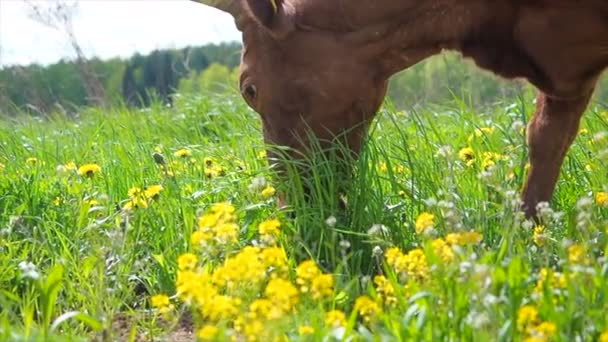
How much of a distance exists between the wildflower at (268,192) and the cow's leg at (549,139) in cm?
140

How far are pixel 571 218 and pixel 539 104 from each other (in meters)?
1.32

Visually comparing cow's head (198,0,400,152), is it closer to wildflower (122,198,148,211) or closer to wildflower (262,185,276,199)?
wildflower (262,185,276,199)

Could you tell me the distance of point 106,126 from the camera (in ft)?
22.8

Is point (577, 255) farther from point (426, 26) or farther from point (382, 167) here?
point (382, 167)

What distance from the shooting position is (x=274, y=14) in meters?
4.34

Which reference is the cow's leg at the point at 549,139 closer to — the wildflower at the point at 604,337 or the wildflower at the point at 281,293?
the wildflower at the point at 604,337

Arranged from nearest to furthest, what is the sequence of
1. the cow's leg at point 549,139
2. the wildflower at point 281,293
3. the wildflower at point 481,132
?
the wildflower at point 281,293, the cow's leg at point 549,139, the wildflower at point 481,132

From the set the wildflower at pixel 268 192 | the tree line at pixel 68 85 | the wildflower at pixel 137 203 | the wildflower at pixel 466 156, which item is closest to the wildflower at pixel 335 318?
the wildflower at pixel 268 192

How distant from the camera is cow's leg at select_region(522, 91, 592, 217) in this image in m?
4.80

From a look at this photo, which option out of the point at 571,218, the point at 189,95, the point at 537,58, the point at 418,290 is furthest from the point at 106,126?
the point at 418,290

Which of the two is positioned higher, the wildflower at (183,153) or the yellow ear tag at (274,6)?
the yellow ear tag at (274,6)

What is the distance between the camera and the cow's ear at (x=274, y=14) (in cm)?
428

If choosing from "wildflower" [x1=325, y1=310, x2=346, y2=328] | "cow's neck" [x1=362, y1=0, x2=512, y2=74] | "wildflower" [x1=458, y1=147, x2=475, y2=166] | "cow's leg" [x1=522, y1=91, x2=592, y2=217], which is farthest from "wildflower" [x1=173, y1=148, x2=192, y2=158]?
"wildflower" [x1=325, y1=310, x2=346, y2=328]

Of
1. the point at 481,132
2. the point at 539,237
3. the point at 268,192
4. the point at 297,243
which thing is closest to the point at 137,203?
the point at 268,192
